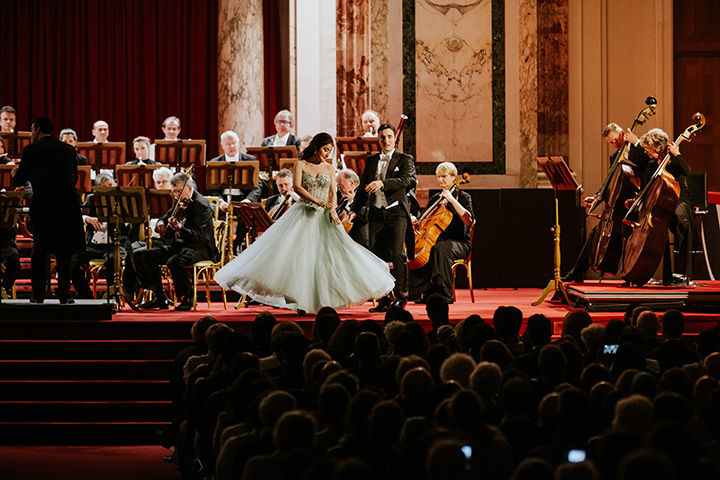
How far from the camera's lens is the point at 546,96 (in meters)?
9.99

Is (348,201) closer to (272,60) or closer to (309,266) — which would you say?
(309,266)

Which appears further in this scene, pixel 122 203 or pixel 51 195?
pixel 122 203

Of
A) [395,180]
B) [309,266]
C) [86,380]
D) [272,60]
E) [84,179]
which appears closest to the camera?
[86,380]

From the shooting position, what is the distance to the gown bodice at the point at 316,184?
6.67 m

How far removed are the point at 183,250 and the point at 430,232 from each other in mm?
1958

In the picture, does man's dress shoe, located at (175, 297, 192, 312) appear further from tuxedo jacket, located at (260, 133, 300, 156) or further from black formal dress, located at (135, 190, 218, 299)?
tuxedo jacket, located at (260, 133, 300, 156)

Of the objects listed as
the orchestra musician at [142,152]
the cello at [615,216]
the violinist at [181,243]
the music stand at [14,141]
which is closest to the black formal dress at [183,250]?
the violinist at [181,243]

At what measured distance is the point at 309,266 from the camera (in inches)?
256

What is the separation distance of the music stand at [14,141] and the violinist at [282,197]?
8.71ft

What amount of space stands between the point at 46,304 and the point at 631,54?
674cm

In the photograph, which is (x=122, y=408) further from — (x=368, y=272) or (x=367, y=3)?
(x=367, y=3)

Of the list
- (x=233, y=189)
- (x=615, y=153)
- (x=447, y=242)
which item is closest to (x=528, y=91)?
(x=615, y=153)

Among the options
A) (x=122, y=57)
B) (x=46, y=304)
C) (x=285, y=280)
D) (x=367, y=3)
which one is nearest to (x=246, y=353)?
(x=285, y=280)

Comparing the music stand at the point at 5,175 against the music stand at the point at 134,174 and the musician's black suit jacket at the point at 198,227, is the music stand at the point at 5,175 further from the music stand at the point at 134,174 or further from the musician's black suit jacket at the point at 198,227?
the musician's black suit jacket at the point at 198,227
